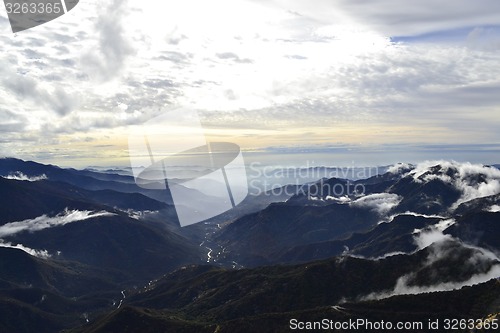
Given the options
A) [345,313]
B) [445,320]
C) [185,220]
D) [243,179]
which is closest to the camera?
[185,220]

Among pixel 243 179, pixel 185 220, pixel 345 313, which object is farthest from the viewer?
pixel 345 313

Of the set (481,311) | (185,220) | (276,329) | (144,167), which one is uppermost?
(144,167)

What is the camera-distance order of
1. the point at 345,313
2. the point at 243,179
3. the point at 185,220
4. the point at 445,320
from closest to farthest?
the point at 185,220, the point at 243,179, the point at 445,320, the point at 345,313

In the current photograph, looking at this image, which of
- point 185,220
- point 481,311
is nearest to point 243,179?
point 185,220

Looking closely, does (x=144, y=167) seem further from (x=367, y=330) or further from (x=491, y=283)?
(x=491, y=283)

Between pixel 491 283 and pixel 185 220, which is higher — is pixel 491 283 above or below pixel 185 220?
below

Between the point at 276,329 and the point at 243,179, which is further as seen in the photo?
the point at 276,329

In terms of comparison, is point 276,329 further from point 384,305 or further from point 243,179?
point 243,179

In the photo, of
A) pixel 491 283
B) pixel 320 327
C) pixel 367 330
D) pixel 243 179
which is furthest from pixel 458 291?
pixel 243 179

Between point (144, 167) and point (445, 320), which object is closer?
point (144, 167)
